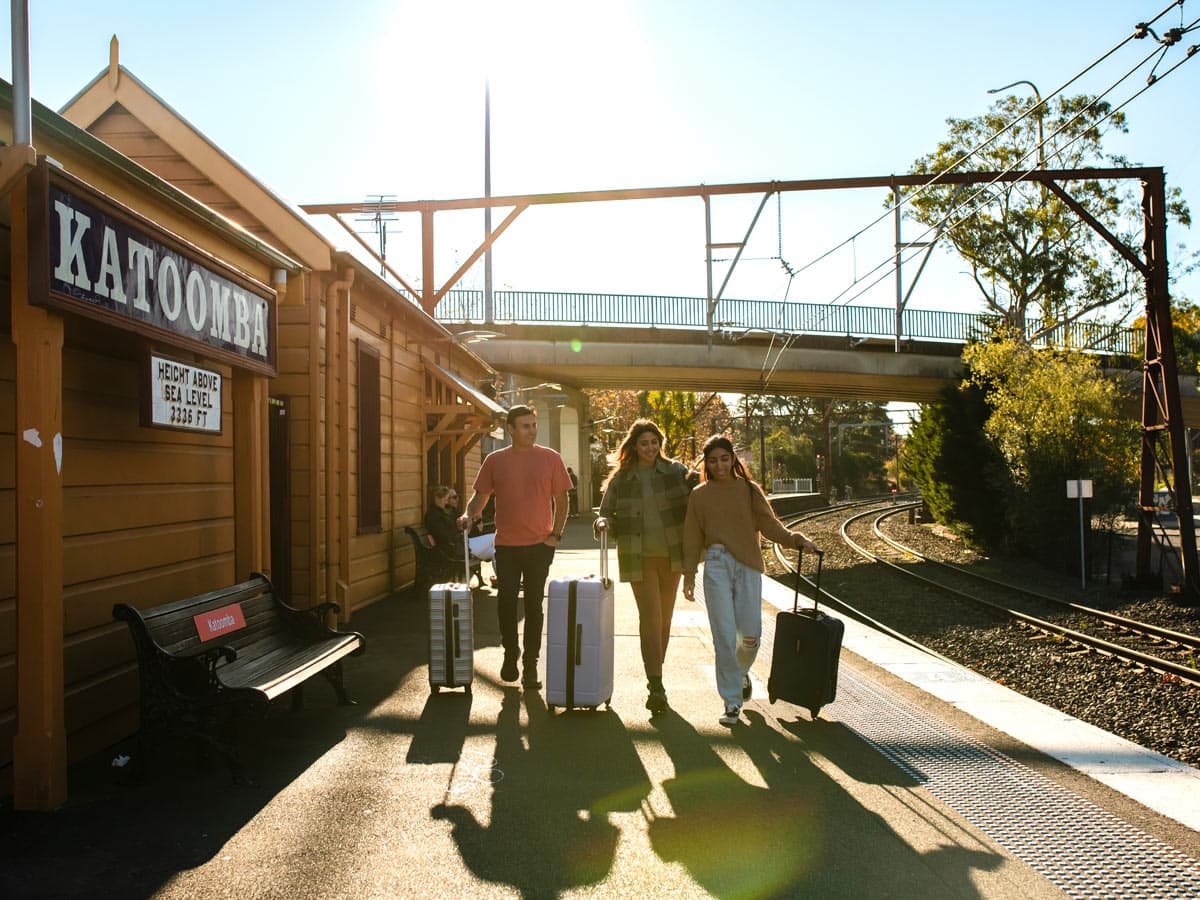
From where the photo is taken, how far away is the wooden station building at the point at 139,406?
14.3 feet

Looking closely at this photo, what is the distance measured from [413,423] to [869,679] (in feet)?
25.5

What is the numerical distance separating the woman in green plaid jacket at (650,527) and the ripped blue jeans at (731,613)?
30cm

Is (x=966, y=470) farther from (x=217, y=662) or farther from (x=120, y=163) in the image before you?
(x=120, y=163)

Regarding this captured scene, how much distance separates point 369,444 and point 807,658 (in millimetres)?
6519

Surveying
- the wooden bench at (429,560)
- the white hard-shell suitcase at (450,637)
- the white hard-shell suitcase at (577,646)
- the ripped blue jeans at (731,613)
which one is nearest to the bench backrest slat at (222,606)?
the white hard-shell suitcase at (450,637)

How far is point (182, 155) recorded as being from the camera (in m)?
10.1

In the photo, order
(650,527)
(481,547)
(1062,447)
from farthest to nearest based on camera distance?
(1062,447)
(481,547)
(650,527)

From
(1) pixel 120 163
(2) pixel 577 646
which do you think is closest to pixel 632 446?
(2) pixel 577 646

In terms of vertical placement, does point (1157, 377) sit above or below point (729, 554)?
above

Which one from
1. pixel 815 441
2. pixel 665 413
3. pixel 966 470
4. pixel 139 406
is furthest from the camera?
pixel 815 441

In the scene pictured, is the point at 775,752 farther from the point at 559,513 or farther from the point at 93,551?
the point at 93,551

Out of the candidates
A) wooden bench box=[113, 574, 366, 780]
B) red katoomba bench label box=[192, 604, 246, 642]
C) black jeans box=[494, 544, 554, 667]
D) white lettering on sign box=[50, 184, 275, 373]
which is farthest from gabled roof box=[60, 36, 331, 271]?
red katoomba bench label box=[192, 604, 246, 642]

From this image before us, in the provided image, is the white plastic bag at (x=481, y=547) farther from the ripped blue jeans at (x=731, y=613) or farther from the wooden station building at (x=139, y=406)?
the ripped blue jeans at (x=731, y=613)

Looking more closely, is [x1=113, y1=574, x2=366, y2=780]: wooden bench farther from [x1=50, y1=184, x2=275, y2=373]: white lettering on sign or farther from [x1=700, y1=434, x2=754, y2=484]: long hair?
[x1=700, y1=434, x2=754, y2=484]: long hair
